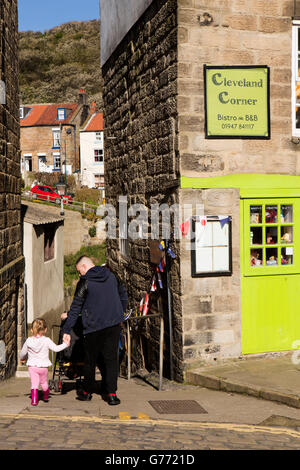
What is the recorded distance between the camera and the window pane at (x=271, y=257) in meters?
8.28

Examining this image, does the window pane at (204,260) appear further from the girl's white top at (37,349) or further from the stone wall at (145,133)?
the girl's white top at (37,349)

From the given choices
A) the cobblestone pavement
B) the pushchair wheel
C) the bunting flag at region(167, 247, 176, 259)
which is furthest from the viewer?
the bunting flag at region(167, 247, 176, 259)

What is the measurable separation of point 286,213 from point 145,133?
9.35ft

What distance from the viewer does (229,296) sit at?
8070 mm

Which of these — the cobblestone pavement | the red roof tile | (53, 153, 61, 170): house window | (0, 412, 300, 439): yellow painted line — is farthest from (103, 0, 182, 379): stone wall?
(53, 153, 61, 170): house window

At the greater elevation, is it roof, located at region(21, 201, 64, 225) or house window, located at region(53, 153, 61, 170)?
house window, located at region(53, 153, 61, 170)

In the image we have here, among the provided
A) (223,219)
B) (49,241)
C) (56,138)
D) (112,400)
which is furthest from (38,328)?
(56,138)

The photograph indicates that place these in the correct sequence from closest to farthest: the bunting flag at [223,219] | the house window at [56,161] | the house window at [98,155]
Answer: the bunting flag at [223,219] < the house window at [98,155] < the house window at [56,161]

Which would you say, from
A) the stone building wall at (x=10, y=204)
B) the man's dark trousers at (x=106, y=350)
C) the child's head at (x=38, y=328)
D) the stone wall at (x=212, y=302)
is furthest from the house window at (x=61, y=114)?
the man's dark trousers at (x=106, y=350)

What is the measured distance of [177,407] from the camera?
642 cm

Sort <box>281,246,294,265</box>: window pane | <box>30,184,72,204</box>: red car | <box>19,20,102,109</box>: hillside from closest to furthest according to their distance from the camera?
<box>281,246,294,265</box>: window pane, <box>30,184,72,204</box>: red car, <box>19,20,102,109</box>: hillside

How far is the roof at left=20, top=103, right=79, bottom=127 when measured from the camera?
57219 mm

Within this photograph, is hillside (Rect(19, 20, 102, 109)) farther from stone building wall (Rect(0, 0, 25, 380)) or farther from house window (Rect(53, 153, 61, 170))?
stone building wall (Rect(0, 0, 25, 380))

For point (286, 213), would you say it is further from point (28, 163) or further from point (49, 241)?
point (28, 163)
